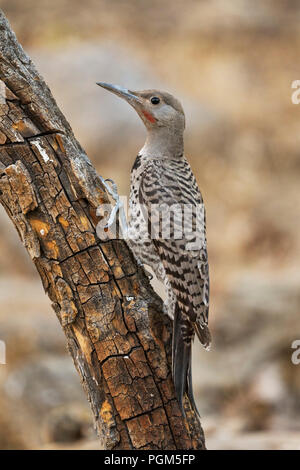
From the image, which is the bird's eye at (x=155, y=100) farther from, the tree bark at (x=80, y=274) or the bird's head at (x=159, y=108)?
the tree bark at (x=80, y=274)

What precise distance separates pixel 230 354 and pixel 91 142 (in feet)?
13.8

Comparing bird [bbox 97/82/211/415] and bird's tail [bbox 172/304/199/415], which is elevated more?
bird [bbox 97/82/211/415]

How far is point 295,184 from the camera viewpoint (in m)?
10.6

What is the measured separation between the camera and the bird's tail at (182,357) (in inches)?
110

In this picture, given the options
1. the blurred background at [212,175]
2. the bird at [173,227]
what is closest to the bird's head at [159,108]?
the bird at [173,227]

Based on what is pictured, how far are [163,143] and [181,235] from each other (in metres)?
0.69

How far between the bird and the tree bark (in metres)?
0.16

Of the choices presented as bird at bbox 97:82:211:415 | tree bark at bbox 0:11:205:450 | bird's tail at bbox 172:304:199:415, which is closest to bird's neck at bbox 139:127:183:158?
bird at bbox 97:82:211:415

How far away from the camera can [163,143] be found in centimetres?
371

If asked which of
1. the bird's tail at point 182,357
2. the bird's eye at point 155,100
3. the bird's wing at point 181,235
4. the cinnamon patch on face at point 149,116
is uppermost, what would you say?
the bird's eye at point 155,100

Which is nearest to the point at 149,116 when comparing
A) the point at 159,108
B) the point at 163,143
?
the point at 159,108

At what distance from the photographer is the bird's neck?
3.68 metres

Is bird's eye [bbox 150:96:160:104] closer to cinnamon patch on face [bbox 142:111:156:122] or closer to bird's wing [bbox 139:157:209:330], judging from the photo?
cinnamon patch on face [bbox 142:111:156:122]

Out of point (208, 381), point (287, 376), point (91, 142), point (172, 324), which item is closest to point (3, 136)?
point (172, 324)
